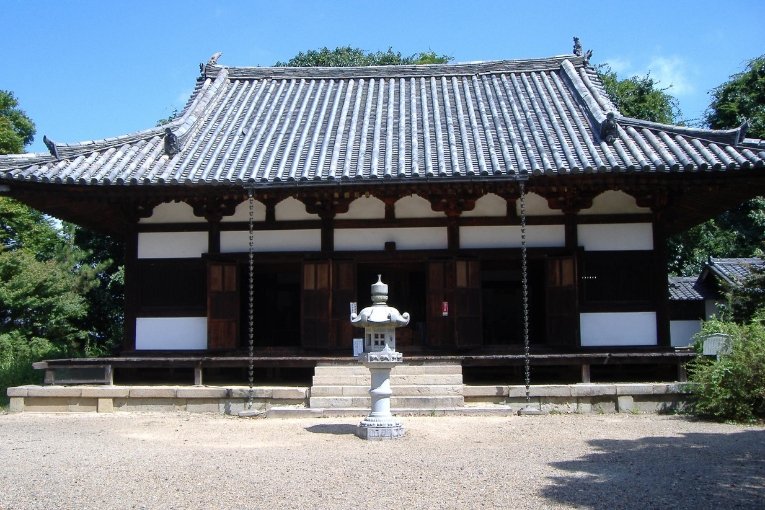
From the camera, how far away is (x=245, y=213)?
12.9 meters

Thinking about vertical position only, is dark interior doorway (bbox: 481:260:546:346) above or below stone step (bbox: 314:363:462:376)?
A: above

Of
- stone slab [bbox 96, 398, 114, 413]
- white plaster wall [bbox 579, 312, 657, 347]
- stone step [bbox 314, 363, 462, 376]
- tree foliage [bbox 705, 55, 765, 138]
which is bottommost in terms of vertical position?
stone slab [bbox 96, 398, 114, 413]

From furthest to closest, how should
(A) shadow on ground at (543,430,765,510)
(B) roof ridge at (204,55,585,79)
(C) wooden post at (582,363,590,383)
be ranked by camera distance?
(B) roof ridge at (204,55,585,79), (C) wooden post at (582,363,590,383), (A) shadow on ground at (543,430,765,510)

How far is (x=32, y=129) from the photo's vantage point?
109 ft

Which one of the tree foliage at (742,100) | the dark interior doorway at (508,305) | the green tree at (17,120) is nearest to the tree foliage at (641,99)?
the tree foliage at (742,100)

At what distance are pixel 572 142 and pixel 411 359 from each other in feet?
16.3

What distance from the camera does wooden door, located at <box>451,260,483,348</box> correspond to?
12.4 metres

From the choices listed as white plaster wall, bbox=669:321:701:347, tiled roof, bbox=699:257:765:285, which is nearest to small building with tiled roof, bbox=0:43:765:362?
tiled roof, bbox=699:257:765:285

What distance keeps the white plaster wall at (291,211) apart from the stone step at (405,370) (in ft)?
9.74

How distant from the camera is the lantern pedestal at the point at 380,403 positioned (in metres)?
8.40

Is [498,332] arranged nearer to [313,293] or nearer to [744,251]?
[313,293]

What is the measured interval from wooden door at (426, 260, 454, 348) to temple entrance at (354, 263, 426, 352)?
134cm

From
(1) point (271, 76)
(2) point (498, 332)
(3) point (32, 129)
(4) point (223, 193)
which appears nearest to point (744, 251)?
(2) point (498, 332)

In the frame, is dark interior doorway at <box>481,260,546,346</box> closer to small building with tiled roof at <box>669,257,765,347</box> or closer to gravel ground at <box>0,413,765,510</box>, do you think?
gravel ground at <box>0,413,765,510</box>
